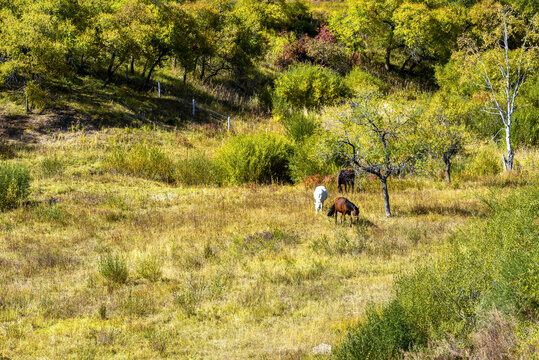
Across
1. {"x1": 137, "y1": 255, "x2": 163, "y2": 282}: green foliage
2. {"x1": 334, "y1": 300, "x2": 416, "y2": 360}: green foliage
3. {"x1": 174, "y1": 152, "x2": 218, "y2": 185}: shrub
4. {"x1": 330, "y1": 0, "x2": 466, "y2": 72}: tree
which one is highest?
{"x1": 330, "y1": 0, "x2": 466, "y2": 72}: tree

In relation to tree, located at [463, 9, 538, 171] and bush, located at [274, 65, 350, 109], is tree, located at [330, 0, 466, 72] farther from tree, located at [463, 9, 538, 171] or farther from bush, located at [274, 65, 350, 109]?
tree, located at [463, 9, 538, 171]

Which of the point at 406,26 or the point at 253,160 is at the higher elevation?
the point at 406,26

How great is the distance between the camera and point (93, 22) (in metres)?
28.9

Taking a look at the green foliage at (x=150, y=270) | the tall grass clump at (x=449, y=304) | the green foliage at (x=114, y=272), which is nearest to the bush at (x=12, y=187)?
the green foliage at (x=114, y=272)

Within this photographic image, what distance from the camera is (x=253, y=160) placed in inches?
794

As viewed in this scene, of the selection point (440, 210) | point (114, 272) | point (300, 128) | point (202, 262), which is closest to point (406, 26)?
point (300, 128)

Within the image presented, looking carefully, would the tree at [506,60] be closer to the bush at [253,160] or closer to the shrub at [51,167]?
the bush at [253,160]

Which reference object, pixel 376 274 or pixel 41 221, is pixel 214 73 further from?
pixel 376 274

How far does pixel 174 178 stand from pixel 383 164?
1167cm

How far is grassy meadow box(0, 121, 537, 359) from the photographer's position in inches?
269

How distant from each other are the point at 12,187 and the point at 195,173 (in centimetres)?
823

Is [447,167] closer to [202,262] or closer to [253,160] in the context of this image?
[253,160]

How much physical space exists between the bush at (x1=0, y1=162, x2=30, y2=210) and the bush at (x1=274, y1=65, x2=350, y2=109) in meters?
21.4

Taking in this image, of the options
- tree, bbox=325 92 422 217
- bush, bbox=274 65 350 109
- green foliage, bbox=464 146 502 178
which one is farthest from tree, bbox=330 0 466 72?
tree, bbox=325 92 422 217
